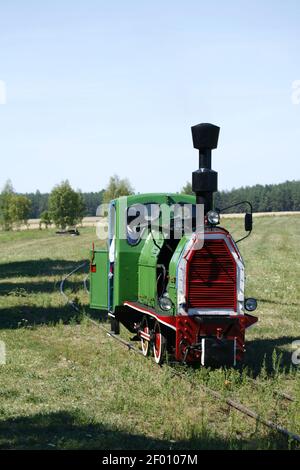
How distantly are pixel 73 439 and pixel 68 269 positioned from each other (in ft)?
75.6

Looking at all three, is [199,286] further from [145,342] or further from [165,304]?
[145,342]

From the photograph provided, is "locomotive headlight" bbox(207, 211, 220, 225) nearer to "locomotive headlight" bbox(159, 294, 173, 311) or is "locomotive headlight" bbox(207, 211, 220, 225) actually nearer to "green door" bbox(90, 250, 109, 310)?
"locomotive headlight" bbox(159, 294, 173, 311)

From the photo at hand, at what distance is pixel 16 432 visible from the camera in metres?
7.86

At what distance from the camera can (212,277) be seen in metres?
10.8

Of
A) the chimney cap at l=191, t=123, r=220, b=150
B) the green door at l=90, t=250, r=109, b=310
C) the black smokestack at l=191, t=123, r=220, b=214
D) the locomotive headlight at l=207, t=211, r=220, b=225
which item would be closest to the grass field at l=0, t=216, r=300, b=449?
the green door at l=90, t=250, r=109, b=310

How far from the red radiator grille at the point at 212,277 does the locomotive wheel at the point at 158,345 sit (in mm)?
874

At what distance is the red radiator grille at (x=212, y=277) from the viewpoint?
10703mm

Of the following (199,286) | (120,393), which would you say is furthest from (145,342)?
(120,393)

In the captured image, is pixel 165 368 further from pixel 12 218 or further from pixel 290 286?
pixel 12 218

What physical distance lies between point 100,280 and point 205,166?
456 cm

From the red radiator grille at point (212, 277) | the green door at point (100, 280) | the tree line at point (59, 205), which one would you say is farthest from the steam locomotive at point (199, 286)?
the tree line at point (59, 205)

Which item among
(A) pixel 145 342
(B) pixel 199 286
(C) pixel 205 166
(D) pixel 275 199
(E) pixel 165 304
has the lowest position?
(A) pixel 145 342

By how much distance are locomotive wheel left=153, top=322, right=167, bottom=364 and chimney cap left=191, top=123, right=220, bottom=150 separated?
3190 mm

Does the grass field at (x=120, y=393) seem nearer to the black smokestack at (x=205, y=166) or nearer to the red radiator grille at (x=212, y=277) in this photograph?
the red radiator grille at (x=212, y=277)
